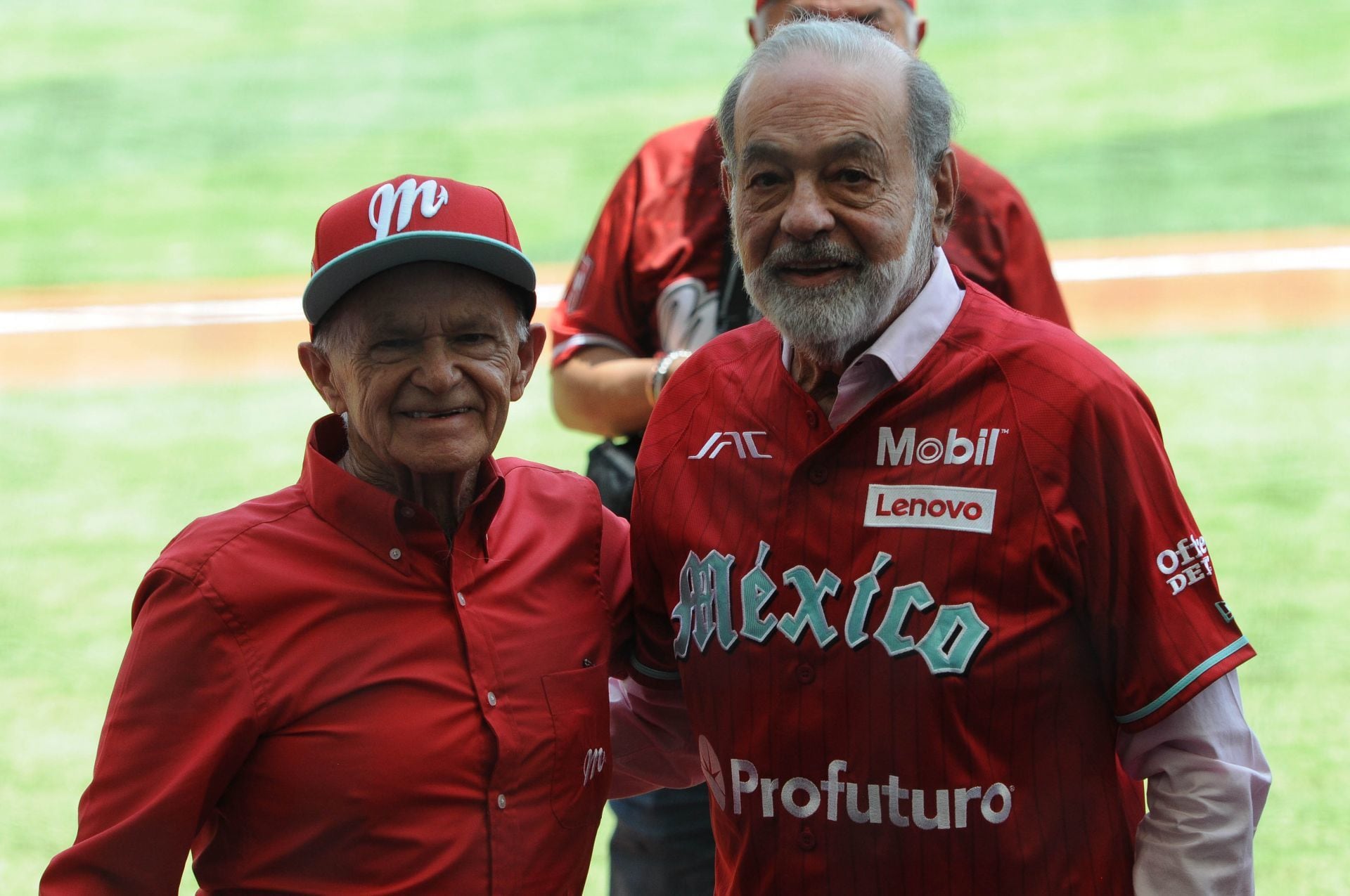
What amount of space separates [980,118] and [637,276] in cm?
930

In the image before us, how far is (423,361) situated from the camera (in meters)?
2.11

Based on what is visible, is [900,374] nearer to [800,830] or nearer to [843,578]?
[843,578]

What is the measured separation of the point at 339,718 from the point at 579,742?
0.36m

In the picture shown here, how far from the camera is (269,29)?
14109 mm

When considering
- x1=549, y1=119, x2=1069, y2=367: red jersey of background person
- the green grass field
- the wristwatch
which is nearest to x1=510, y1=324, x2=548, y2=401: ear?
the wristwatch

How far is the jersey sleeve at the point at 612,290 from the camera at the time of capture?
3.38m

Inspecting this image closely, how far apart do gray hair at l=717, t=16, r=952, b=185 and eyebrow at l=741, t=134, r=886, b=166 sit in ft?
0.22

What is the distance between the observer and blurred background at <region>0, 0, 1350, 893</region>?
248 inches

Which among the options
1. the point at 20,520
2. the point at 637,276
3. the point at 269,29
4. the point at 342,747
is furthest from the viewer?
the point at 269,29

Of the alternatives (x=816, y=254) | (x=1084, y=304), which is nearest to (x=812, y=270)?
(x=816, y=254)

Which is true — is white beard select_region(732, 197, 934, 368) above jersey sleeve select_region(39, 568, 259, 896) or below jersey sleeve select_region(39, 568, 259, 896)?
above

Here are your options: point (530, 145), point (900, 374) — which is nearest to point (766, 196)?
point (900, 374)

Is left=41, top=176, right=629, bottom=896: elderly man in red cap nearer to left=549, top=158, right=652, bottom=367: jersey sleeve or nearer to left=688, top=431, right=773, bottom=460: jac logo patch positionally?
left=688, top=431, right=773, bottom=460: jac logo patch

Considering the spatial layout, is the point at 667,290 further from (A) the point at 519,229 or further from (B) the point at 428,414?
(A) the point at 519,229
